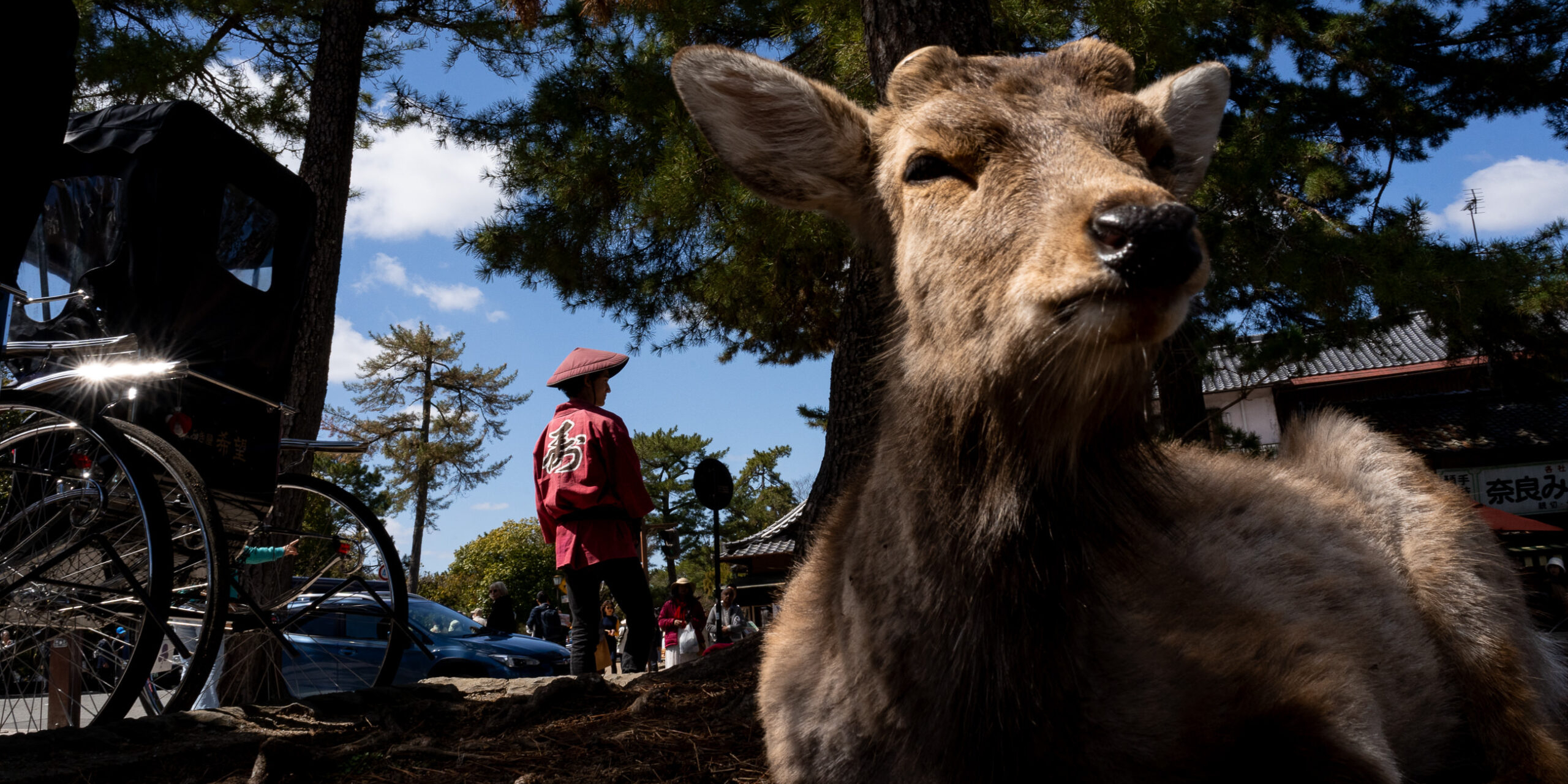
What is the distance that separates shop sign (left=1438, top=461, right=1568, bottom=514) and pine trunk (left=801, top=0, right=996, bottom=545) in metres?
23.0

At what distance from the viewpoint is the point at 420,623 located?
46.2 ft

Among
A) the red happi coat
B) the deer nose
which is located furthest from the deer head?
the red happi coat

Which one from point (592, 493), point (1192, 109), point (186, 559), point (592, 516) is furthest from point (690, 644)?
point (1192, 109)

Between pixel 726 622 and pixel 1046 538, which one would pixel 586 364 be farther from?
pixel 726 622

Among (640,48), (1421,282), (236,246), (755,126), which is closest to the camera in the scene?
(755,126)

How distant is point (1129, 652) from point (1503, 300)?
24.7 ft

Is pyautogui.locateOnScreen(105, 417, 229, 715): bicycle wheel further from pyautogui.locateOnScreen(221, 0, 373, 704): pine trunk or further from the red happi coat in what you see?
the red happi coat

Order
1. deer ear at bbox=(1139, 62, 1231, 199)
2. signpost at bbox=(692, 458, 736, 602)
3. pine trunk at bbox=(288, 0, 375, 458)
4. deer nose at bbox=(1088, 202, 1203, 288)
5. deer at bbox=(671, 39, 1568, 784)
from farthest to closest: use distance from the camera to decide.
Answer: signpost at bbox=(692, 458, 736, 602) → pine trunk at bbox=(288, 0, 375, 458) → deer ear at bbox=(1139, 62, 1231, 199) → deer at bbox=(671, 39, 1568, 784) → deer nose at bbox=(1088, 202, 1203, 288)

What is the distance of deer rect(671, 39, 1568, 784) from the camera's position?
6.11ft

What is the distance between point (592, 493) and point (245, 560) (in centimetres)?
178

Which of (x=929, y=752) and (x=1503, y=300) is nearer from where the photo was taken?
(x=929, y=752)

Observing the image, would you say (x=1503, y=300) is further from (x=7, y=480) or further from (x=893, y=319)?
(x=7, y=480)

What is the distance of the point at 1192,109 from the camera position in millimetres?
3004

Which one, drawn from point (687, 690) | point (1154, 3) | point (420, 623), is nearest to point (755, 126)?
point (687, 690)
